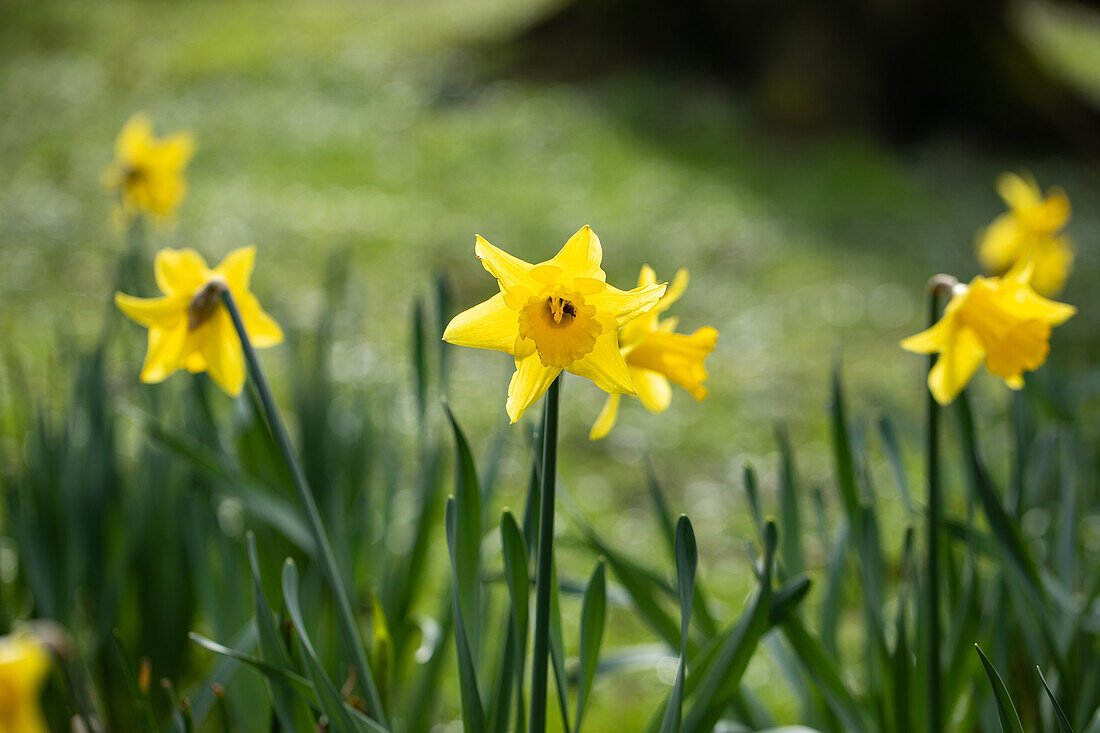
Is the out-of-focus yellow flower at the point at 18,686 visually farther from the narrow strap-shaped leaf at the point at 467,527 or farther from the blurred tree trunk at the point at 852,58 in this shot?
the blurred tree trunk at the point at 852,58

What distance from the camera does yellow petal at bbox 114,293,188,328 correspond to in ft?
3.58

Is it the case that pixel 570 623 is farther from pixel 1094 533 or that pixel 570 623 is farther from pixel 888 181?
pixel 888 181

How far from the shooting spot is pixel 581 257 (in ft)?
2.65

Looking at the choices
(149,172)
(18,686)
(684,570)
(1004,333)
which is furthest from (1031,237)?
(149,172)

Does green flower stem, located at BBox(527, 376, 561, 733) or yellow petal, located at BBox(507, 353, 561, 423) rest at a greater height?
yellow petal, located at BBox(507, 353, 561, 423)

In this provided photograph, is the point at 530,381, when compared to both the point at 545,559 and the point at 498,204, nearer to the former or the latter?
the point at 545,559

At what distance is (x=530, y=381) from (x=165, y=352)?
560mm

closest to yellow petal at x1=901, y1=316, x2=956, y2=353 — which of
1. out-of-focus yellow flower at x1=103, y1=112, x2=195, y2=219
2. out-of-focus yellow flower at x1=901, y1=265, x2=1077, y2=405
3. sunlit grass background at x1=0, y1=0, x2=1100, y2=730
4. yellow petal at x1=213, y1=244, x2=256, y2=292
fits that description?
out-of-focus yellow flower at x1=901, y1=265, x2=1077, y2=405

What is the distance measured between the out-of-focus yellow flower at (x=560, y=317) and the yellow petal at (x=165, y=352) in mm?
474

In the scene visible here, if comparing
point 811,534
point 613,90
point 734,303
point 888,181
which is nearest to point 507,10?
point 613,90

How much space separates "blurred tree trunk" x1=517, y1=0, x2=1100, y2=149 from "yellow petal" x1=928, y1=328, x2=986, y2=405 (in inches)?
296

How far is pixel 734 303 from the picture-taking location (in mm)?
5230

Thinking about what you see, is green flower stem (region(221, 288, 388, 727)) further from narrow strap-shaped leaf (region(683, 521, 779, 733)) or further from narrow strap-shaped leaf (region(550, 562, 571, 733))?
narrow strap-shaped leaf (region(683, 521, 779, 733))

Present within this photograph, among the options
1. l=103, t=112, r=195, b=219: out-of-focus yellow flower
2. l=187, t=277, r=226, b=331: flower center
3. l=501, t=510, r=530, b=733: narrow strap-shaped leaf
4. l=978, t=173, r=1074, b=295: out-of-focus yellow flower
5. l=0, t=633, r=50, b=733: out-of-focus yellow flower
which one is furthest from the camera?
l=103, t=112, r=195, b=219: out-of-focus yellow flower
